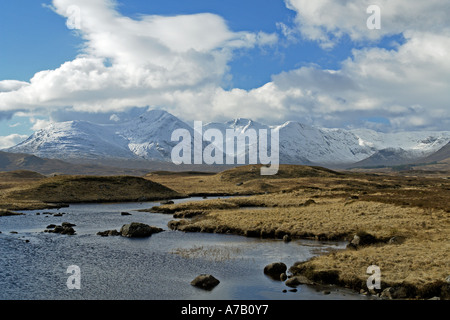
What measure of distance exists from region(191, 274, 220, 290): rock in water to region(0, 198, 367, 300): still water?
0.70 metres

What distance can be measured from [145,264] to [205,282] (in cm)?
1016

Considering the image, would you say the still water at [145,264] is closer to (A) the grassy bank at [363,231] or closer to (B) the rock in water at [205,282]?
(B) the rock in water at [205,282]

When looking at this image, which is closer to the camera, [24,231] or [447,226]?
[447,226]

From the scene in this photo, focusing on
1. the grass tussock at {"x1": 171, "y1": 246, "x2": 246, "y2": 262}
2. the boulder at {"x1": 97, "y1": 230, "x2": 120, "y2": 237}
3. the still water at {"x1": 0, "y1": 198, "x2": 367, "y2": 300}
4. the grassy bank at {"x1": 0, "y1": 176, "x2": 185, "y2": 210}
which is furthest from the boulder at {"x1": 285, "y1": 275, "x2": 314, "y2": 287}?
the grassy bank at {"x1": 0, "y1": 176, "x2": 185, "y2": 210}

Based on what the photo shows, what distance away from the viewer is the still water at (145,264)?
105ft

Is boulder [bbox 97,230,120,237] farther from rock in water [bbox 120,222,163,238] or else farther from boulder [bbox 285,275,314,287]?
boulder [bbox 285,275,314,287]

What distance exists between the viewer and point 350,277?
33.2m

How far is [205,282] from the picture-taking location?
33.8 meters

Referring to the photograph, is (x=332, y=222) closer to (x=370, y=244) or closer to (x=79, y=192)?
(x=370, y=244)

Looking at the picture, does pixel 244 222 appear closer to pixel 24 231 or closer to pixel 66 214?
pixel 24 231

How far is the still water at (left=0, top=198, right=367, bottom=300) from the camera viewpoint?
105 ft

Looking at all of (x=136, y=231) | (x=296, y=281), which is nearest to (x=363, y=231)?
(x=296, y=281)
